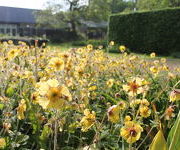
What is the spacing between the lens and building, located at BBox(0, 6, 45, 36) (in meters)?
33.6

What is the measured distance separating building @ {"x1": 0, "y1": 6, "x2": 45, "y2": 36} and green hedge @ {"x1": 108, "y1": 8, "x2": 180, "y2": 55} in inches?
641

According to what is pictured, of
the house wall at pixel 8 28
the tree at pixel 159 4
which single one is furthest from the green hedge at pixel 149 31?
the house wall at pixel 8 28

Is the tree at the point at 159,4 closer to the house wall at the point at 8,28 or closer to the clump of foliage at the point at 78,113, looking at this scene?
the house wall at the point at 8,28

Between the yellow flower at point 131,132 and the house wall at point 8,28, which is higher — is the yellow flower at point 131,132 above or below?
below

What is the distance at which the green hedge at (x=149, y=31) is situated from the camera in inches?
586

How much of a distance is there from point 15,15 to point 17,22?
5.27 feet

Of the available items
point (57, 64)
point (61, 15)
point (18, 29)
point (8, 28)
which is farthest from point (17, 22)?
point (57, 64)

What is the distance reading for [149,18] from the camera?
52.1 feet

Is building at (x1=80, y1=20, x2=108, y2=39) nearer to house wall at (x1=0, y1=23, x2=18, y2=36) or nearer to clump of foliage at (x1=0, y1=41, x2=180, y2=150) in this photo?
house wall at (x1=0, y1=23, x2=18, y2=36)

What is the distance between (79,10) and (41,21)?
355 cm

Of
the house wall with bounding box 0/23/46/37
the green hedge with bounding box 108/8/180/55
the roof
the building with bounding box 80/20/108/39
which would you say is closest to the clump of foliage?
the green hedge with bounding box 108/8/180/55

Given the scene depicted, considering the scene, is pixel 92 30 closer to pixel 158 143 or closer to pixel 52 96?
pixel 158 143

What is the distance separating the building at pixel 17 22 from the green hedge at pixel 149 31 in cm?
1629

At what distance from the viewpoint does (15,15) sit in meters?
36.4
